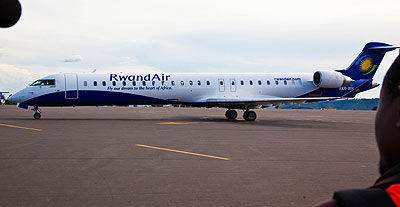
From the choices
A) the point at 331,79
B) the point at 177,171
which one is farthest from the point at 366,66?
the point at 177,171

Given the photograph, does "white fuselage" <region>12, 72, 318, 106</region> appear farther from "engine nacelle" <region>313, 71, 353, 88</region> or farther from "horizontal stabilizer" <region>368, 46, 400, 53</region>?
"horizontal stabilizer" <region>368, 46, 400, 53</region>

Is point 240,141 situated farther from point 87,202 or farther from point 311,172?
point 87,202

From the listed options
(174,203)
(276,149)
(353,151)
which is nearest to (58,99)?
(276,149)

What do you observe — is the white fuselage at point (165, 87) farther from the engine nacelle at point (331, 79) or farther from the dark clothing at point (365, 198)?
the dark clothing at point (365, 198)

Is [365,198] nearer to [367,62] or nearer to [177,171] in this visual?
[177,171]

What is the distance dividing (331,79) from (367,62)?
2809 millimetres

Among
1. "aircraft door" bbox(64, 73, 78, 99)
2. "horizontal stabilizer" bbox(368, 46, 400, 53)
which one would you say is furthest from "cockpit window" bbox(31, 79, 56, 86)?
"horizontal stabilizer" bbox(368, 46, 400, 53)

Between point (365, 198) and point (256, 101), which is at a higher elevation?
point (256, 101)

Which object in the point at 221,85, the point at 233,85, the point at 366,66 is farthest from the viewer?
the point at 366,66

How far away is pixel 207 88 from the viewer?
69.3 ft

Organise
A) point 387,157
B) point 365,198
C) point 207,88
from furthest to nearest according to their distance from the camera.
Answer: point 207,88, point 387,157, point 365,198

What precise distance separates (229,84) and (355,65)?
7475mm

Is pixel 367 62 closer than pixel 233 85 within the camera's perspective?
No

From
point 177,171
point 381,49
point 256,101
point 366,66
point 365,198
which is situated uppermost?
point 381,49
